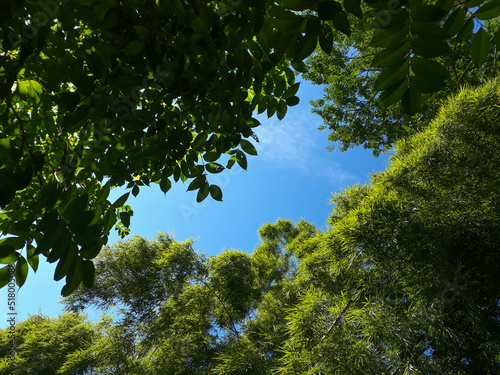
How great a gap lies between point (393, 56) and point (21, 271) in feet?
3.06

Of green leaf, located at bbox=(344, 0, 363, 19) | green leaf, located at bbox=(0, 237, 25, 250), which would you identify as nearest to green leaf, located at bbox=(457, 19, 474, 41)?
green leaf, located at bbox=(344, 0, 363, 19)

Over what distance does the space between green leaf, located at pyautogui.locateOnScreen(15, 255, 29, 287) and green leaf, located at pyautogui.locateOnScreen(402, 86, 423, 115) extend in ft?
3.03

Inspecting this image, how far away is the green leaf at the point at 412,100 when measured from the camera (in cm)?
61

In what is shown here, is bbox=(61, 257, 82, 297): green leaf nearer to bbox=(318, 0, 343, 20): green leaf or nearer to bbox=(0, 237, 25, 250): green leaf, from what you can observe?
bbox=(0, 237, 25, 250): green leaf

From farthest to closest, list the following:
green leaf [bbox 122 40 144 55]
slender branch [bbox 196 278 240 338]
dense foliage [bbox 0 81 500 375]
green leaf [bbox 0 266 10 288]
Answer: slender branch [bbox 196 278 240 338] → dense foliage [bbox 0 81 500 375] → green leaf [bbox 122 40 144 55] → green leaf [bbox 0 266 10 288]

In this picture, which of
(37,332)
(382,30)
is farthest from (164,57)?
(37,332)

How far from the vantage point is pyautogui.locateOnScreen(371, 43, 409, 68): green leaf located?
1.96 ft

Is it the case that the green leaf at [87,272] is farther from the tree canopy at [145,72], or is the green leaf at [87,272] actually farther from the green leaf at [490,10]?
the green leaf at [490,10]

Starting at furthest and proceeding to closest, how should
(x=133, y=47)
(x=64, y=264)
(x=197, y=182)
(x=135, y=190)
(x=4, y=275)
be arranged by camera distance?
(x=135, y=190) → (x=197, y=182) → (x=133, y=47) → (x=4, y=275) → (x=64, y=264)

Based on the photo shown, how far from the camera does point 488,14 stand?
1.91ft

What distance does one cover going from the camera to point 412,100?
63 centimetres

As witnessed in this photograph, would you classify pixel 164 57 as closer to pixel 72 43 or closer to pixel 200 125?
pixel 72 43

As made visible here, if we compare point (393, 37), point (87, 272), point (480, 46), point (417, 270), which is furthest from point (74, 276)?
point (417, 270)

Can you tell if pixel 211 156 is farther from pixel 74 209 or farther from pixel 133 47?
pixel 74 209
